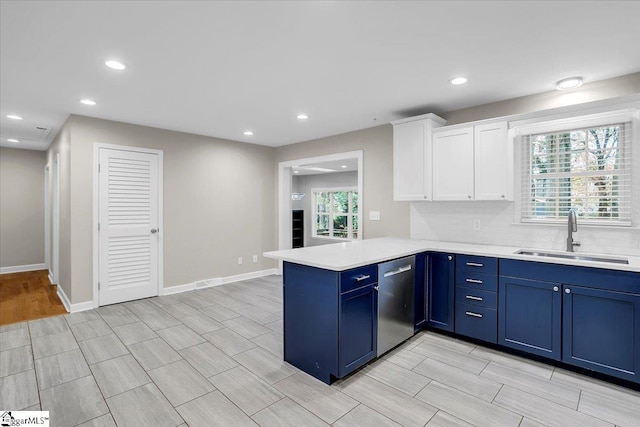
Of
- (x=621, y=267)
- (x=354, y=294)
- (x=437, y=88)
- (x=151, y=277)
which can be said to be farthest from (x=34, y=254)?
(x=621, y=267)

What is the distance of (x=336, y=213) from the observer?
985 cm

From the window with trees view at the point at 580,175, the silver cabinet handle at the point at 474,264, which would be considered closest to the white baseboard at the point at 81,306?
the silver cabinet handle at the point at 474,264

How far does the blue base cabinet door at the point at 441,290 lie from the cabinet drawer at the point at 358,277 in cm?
98

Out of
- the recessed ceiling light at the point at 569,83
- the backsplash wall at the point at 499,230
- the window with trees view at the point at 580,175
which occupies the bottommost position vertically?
the backsplash wall at the point at 499,230

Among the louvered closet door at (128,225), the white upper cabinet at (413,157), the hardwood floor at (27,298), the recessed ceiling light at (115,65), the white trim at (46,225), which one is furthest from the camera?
the white trim at (46,225)

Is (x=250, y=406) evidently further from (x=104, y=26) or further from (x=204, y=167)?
(x=204, y=167)

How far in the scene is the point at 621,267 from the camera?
7.51ft

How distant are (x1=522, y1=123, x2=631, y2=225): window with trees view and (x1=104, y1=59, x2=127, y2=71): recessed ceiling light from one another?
383cm

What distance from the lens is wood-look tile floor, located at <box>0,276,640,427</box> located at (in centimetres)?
202

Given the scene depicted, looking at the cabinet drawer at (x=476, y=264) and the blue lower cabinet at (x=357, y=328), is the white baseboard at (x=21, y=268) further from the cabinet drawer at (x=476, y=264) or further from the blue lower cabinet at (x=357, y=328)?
the cabinet drawer at (x=476, y=264)

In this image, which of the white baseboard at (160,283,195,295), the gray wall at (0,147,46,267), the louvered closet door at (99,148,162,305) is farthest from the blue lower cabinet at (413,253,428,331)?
the gray wall at (0,147,46,267)

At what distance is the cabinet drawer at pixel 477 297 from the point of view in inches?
114

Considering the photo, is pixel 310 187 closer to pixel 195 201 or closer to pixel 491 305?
pixel 195 201

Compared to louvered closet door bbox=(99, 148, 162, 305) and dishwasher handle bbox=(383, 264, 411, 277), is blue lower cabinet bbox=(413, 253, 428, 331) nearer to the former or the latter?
dishwasher handle bbox=(383, 264, 411, 277)
